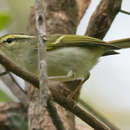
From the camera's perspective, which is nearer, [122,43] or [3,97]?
[122,43]

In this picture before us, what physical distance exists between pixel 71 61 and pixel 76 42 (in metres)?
0.17

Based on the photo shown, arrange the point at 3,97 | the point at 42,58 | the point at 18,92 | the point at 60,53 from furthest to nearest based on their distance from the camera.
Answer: the point at 18,92 < the point at 3,97 < the point at 60,53 < the point at 42,58

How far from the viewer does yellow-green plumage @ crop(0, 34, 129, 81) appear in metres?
2.79

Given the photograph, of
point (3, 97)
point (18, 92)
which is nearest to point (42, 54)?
point (3, 97)

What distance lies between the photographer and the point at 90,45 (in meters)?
2.95

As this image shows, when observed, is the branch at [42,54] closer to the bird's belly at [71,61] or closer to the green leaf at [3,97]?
the bird's belly at [71,61]

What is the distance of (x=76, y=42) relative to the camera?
115 inches

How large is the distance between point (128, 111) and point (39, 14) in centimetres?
306

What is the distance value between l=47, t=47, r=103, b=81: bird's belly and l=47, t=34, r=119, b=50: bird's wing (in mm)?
37

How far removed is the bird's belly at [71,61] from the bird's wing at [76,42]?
0.04 m

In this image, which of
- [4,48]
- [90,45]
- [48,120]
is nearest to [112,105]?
[48,120]

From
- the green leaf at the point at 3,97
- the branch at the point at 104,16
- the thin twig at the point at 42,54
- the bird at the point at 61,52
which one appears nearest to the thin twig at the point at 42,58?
the thin twig at the point at 42,54

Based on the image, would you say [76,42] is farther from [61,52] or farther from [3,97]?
[3,97]

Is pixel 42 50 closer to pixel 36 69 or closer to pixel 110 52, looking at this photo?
pixel 36 69
